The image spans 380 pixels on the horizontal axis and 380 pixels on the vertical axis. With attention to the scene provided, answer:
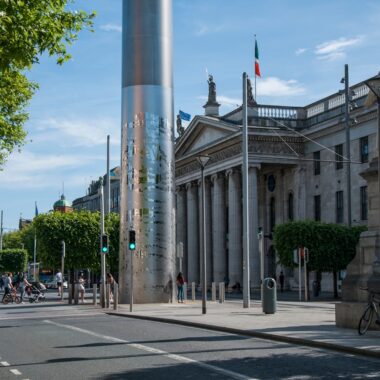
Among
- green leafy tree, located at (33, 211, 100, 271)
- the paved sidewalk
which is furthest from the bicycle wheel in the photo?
green leafy tree, located at (33, 211, 100, 271)

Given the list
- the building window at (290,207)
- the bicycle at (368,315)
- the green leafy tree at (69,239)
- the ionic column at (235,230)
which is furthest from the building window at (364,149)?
the bicycle at (368,315)

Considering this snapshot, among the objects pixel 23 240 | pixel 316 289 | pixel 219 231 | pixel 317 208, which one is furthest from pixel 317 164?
pixel 23 240

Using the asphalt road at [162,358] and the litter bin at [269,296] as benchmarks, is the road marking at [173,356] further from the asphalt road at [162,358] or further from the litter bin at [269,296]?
the litter bin at [269,296]

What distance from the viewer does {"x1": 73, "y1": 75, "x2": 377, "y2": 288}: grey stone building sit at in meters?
58.2

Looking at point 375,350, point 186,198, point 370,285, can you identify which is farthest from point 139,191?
point 186,198

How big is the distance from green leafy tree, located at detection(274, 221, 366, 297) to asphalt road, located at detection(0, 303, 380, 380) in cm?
2987

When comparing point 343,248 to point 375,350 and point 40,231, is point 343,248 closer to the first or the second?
point 40,231

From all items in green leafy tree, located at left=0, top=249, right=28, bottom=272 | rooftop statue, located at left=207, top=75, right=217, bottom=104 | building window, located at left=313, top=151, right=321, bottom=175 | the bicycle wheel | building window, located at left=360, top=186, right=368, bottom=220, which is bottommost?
the bicycle wheel

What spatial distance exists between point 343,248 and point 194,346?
1421 inches

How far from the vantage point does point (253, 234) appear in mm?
62781

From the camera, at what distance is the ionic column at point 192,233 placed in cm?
7738

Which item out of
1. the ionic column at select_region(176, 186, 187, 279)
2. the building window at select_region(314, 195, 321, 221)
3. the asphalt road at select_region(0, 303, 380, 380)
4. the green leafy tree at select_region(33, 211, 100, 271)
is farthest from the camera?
the ionic column at select_region(176, 186, 187, 279)

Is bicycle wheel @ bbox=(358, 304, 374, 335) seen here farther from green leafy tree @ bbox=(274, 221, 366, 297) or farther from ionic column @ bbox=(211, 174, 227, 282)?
ionic column @ bbox=(211, 174, 227, 282)

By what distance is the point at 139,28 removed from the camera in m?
38.2
